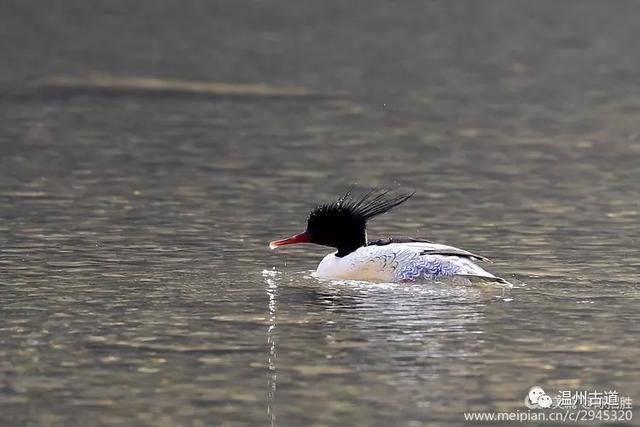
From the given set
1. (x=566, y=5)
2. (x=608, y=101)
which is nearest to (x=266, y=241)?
(x=608, y=101)

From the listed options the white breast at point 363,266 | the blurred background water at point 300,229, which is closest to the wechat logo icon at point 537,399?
the blurred background water at point 300,229

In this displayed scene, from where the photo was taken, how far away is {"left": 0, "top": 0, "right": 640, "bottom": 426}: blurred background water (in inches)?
417

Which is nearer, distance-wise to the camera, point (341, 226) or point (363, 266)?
point (363, 266)

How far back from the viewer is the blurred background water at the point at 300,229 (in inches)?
417

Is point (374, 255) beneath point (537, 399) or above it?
above

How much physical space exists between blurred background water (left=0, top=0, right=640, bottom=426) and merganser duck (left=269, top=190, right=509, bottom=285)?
0.16 m

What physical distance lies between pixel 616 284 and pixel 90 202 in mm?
6456

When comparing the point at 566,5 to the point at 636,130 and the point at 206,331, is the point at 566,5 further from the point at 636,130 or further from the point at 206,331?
the point at 206,331

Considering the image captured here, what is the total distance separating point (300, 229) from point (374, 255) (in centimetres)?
298

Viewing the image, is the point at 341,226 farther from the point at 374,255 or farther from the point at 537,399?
the point at 537,399

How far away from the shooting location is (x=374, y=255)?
540 inches

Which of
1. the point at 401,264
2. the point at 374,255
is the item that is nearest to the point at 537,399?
the point at 401,264

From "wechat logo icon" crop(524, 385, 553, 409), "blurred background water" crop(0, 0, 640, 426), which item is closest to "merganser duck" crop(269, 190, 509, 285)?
"blurred background water" crop(0, 0, 640, 426)

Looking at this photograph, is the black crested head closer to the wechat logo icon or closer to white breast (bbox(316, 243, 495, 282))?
white breast (bbox(316, 243, 495, 282))
